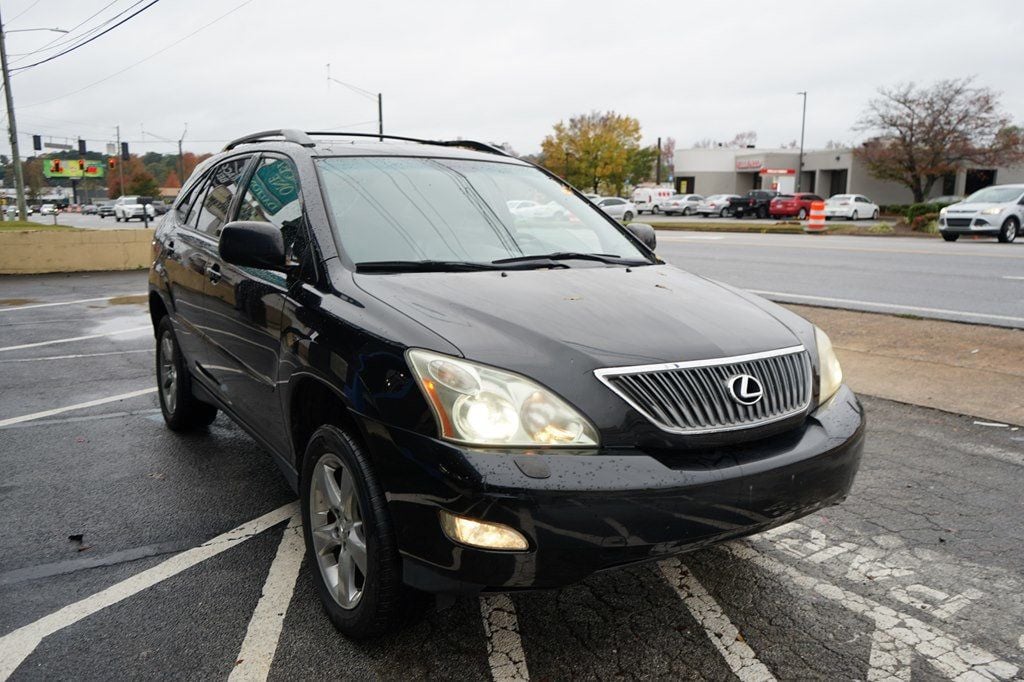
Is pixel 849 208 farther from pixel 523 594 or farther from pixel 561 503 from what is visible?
pixel 561 503

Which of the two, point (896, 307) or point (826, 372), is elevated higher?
point (826, 372)

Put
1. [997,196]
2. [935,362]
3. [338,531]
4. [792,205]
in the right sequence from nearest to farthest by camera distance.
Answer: [338,531]
[935,362]
[997,196]
[792,205]

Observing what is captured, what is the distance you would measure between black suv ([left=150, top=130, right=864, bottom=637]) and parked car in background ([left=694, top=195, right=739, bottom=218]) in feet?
160

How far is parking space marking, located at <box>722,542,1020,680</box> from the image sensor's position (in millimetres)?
2750

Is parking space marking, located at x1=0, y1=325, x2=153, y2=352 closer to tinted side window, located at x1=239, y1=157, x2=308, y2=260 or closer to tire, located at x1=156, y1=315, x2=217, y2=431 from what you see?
tire, located at x1=156, y1=315, x2=217, y2=431

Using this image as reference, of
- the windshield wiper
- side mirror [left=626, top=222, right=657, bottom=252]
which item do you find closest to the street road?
side mirror [left=626, top=222, right=657, bottom=252]

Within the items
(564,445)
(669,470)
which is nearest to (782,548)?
(669,470)

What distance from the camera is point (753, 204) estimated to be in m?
48.6

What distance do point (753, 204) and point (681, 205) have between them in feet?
20.9

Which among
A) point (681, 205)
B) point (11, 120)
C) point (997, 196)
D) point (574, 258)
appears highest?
point (11, 120)

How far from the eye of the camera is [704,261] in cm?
1783

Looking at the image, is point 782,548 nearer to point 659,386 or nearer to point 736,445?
point 736,445

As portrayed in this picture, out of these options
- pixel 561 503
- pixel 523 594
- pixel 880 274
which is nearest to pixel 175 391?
pixel 523 594

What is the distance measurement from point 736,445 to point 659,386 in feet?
1.10
